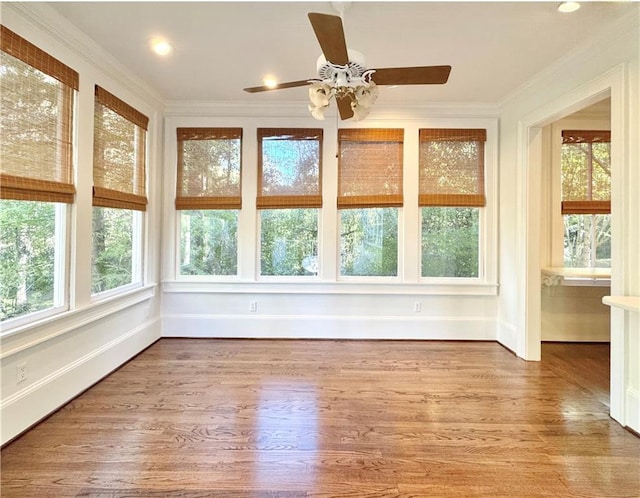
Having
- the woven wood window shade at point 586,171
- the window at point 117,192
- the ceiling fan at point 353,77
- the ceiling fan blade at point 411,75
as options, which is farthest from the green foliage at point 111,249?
the woven wood window shade at point 586,171

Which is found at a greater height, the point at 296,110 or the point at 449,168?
the point at 296,110

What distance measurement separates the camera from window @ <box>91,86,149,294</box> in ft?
9.77

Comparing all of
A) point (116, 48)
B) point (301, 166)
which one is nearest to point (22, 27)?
point (116, 48)

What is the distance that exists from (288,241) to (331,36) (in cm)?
267

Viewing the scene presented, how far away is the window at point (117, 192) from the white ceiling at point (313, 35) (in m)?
0.48

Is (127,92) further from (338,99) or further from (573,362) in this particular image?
(573,362)

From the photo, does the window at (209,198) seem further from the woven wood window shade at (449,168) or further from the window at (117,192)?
the woven wood window shade at (449,168)

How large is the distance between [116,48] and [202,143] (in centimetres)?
135

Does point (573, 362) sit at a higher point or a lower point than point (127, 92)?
lower

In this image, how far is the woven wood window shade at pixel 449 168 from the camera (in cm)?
404

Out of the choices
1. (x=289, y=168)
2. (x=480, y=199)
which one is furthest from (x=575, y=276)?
(x=289, y=168)

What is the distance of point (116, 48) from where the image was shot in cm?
282

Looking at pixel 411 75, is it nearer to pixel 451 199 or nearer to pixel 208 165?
pixel 451 199

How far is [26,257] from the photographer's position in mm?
2334
